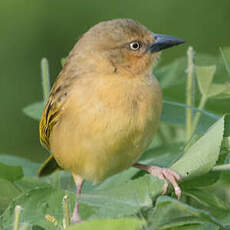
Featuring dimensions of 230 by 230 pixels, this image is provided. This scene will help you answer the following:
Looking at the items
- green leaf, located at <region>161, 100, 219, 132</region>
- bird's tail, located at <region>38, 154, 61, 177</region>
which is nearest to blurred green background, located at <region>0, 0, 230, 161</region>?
bird's tail, located at <region>38, 154, 61, 177</region>

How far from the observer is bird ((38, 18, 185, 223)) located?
3131mm

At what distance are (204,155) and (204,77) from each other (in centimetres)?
82

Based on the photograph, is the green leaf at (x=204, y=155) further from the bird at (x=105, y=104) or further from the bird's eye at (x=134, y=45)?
the bird's eye at (x=134, y=45)

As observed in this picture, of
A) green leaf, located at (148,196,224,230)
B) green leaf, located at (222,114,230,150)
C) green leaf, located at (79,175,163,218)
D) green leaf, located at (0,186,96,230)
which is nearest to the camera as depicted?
green leaf, located at (148,196,224,230)

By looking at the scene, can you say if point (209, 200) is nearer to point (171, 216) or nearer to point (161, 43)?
point (171, 216)

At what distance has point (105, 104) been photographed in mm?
3146

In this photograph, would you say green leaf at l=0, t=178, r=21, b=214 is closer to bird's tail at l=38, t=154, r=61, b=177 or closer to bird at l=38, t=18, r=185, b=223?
bird at l=38, t=18, r=185, b=223

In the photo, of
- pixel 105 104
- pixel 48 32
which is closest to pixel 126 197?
pixel 105 104

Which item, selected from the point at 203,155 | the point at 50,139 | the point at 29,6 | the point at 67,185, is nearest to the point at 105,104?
the point at 67,185

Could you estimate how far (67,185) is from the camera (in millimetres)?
2979

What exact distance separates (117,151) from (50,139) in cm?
65

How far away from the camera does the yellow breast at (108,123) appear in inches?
122

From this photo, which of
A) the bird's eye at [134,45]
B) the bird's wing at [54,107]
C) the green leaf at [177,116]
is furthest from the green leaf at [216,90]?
the bird's wing at [54,107]

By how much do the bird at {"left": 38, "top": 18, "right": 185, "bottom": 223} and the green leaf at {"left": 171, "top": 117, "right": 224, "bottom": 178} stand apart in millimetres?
711
